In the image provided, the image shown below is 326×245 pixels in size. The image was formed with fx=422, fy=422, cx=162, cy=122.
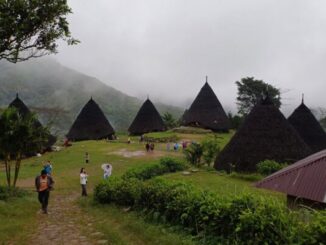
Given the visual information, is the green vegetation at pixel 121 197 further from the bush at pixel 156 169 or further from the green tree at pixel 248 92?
the green tree at pixel 248 92

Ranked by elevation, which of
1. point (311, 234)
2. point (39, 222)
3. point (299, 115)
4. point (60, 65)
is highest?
point (60, 65)

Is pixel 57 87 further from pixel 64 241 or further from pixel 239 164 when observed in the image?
pixel 64 241

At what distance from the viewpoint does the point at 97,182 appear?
2286cm

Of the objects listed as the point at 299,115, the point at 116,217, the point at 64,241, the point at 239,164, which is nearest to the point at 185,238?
the point at 64,241

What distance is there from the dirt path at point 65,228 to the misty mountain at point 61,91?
88.9 meters

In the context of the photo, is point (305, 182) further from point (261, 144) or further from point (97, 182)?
point (261, 144)

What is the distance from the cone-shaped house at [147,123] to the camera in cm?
4941

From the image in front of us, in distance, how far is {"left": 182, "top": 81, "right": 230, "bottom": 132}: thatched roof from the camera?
4756 centimetres

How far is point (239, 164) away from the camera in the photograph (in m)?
24.6

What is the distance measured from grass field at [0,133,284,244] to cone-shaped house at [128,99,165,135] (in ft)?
19.8

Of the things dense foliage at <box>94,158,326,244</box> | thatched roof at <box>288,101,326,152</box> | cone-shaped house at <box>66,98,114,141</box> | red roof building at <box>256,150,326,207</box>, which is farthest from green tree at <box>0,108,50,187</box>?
cone-shaped house at <box>66,98,114,141</box>

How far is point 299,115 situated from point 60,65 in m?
143

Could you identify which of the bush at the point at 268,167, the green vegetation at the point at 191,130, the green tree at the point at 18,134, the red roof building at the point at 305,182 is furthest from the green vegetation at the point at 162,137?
the red roof building at the point at 305,182

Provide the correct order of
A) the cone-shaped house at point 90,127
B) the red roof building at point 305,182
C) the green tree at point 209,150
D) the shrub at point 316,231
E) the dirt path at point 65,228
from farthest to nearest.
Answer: the cone-shaped house at point 90,127 < the green tree at point 209,150 < the red roof building at point 305,182 < the dirt path at point 65,228 < the shrub at point 316,231
